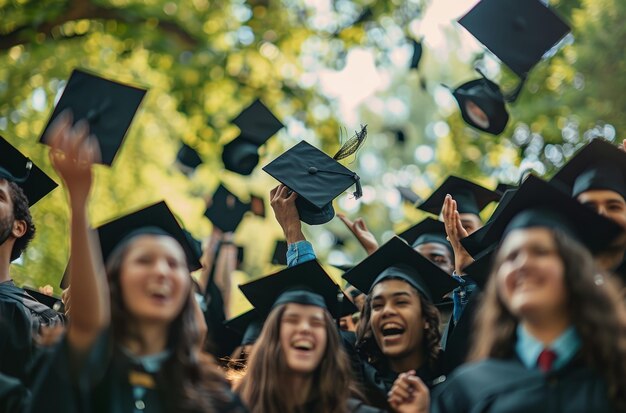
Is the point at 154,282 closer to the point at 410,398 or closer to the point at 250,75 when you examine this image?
the point at 410,398

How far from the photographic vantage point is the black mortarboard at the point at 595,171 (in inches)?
167

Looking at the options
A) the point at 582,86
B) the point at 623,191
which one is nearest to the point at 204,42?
the point at 582,86

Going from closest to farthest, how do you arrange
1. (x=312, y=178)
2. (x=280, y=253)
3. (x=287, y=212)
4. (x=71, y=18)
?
(x=287, y=212), (x=312, y=178), (x=280, y=253), (x=71, y=18)

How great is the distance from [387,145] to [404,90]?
358 centimetres

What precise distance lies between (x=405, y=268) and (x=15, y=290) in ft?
6.18

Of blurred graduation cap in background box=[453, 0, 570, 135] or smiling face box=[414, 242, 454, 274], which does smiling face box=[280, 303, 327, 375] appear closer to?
smiling face box=[414, 242, 454, 274]

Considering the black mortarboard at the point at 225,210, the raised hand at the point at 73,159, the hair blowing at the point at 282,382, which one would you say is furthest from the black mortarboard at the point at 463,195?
the raised hand at the point at 73,159

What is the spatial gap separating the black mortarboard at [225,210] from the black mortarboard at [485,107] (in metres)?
2.13

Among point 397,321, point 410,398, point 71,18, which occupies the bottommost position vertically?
point 410,398

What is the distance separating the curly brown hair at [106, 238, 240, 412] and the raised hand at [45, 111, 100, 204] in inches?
13.8

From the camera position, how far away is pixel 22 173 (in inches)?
198

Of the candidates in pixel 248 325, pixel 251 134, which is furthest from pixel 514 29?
pixel 248 325

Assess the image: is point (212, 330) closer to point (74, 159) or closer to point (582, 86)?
point (74, 159)

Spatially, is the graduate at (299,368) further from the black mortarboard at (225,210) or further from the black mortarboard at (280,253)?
Answer: the black mortarboard at (225,210)
